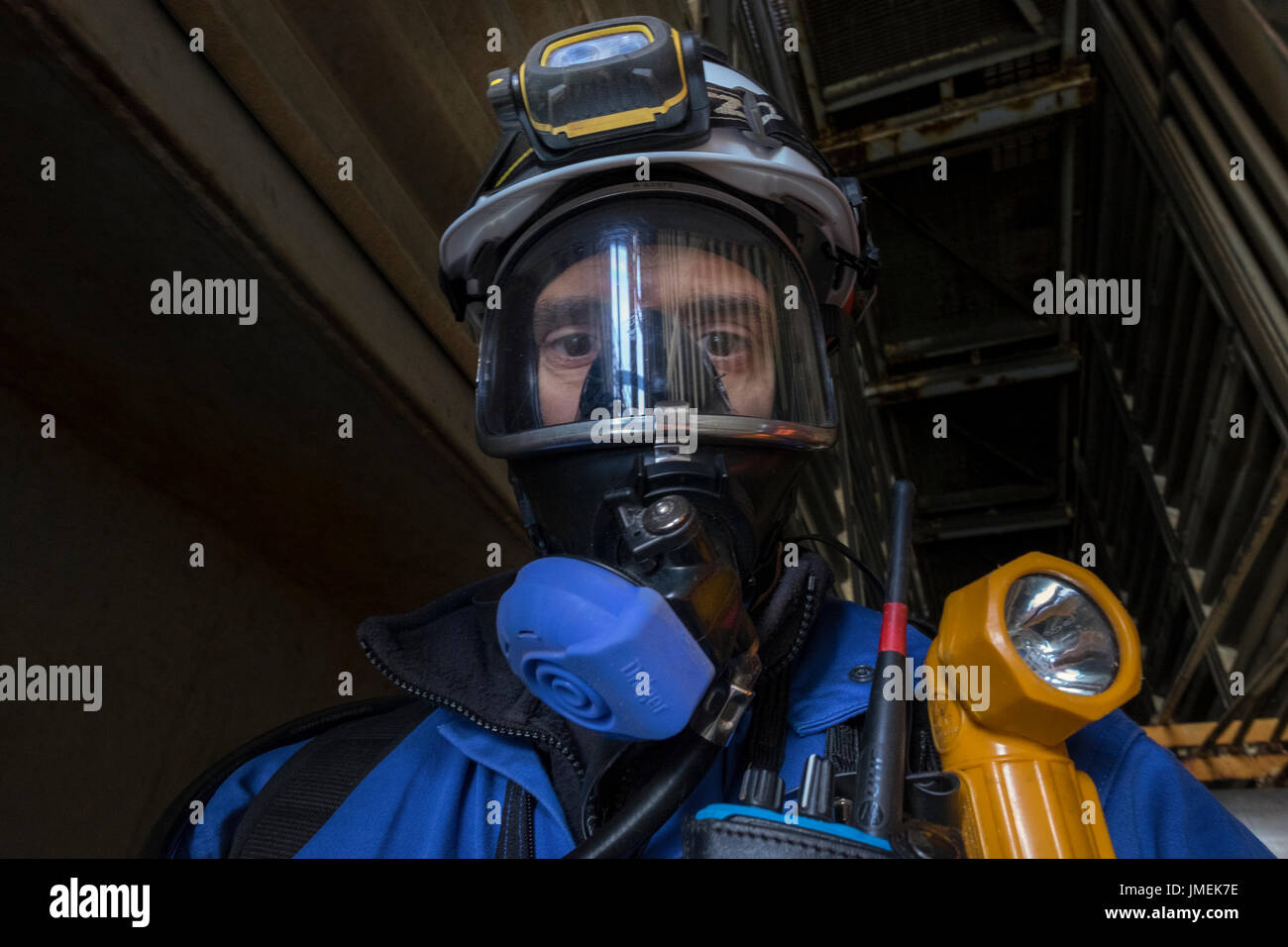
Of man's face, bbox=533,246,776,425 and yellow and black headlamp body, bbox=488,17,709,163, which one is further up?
yellow and black headlamp body, bbox=488,17,709,163

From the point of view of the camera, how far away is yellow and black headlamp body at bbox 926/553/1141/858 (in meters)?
0.84

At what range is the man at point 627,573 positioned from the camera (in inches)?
39.2

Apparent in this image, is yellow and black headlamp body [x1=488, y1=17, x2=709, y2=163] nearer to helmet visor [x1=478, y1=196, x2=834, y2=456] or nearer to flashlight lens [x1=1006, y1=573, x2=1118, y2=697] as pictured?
helmet visor [x1=478, y1=196, x2=834, y2=456]

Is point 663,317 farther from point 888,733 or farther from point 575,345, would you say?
point 888,733

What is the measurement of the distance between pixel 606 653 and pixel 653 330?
50cm

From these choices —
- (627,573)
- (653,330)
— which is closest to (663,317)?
(653,330)

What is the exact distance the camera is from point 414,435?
189 cm

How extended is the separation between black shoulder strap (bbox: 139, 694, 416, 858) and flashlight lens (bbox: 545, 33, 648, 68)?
3.84ft

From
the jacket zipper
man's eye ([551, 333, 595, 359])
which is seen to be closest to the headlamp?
man's eye ([551, 333, 595, 359])

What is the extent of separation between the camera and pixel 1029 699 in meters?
0.87
